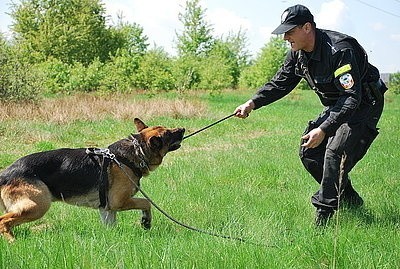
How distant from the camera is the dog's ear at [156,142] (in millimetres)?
5398

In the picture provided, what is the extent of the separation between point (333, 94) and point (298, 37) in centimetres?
76

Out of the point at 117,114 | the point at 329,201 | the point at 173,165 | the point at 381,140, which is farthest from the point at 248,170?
the point at 117,114

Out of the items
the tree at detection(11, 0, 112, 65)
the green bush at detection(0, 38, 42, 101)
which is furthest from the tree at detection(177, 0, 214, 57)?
the green bush at detection(0, 38, 42, 101)

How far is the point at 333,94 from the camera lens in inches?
199

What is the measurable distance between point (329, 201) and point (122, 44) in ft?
166

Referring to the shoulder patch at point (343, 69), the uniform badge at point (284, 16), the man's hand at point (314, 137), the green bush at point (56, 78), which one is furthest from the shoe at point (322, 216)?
the green bush at point (56, 78)

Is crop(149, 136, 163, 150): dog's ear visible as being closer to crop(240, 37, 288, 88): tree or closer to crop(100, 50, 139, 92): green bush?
crop(100, 50, 139, 92): green bush

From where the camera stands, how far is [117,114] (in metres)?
17.2

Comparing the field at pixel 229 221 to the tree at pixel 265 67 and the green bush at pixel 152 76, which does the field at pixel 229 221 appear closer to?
the green bush at pixel 152 76

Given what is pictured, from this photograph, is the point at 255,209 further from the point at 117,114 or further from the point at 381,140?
the point at 117,114

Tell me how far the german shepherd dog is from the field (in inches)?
8.8

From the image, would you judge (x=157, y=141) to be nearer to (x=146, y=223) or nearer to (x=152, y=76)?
(x=146, y=223)

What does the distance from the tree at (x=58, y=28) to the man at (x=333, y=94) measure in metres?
42.2

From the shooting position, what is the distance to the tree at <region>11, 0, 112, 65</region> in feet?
149
